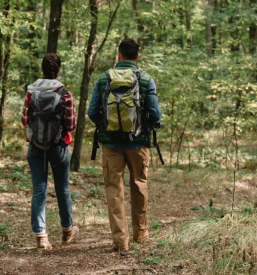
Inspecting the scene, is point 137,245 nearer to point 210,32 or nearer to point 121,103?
point 121,103

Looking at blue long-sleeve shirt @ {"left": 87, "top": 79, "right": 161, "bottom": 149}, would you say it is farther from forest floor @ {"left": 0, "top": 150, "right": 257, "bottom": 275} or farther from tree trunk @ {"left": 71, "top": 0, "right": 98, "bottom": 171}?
tree trunk @ {"left": 71, "top": 0, "right": 98, "bottom": 171}

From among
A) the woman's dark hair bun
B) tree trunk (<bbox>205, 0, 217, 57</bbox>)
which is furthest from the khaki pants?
tree trunk (<bbox>205, 0, 217, 57</bbox>)

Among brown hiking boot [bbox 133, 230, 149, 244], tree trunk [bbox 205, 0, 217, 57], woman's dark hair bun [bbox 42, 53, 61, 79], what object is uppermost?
tree trunk [bbox 205, 0, 217, 57]

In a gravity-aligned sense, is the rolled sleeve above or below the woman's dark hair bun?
below

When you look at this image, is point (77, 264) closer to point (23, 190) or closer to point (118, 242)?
point (118, 242)

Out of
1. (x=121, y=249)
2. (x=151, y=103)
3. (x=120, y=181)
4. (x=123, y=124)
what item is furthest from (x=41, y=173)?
(x=151, y=103)

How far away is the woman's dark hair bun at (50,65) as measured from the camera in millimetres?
3609

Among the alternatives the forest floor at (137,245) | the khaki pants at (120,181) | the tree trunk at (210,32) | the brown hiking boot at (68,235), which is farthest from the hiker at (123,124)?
the tree trunk at (210,32)

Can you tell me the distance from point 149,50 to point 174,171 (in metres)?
3.44

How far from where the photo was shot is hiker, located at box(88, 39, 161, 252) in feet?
11.1

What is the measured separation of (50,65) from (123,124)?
1.03m

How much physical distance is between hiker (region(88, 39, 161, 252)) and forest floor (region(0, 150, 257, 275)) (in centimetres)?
43

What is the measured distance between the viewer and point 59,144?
3602 millimetres

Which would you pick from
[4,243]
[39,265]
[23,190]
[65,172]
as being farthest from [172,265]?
[23,190]
